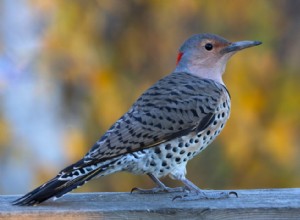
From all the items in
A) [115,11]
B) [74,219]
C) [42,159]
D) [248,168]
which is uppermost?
[115,11]

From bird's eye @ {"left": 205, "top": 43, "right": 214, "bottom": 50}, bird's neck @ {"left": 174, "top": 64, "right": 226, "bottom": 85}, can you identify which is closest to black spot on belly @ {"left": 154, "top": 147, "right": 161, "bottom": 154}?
bird's neck @ {"left": 174, "top": 64, "right": 226, "bottom": 85}

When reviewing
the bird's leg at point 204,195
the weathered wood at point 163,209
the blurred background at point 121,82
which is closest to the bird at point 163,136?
the bird's leg at point 204,195

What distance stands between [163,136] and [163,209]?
0.85 meters

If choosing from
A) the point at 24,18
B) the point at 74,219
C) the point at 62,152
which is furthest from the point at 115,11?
the point at 74,219

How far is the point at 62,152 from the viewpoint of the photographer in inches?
281

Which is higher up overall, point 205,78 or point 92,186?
point 205,78

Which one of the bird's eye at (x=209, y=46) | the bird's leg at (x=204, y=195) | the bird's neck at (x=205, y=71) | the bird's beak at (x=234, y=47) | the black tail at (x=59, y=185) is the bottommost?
the bird's leg at (x=204, y=195)

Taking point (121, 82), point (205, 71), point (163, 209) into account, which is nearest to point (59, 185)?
point (163, 209)

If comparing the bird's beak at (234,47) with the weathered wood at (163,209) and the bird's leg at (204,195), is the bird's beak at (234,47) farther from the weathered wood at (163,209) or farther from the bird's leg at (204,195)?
the weathered wood at (163,209)

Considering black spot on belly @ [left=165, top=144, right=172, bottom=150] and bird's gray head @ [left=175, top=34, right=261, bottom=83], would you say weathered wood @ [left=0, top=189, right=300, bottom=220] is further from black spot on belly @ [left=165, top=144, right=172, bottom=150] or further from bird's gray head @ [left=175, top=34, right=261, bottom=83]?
bird's gray head @ [left=175, top=34, right=261, bottom=83]

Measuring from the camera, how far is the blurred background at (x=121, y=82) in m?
7.02

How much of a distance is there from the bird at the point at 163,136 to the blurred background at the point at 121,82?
204 cm

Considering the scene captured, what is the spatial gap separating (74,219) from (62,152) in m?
3.70

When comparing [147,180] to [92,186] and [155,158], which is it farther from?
[155,158]
